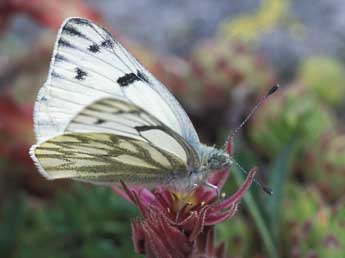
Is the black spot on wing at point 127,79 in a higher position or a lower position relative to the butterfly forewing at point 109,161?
higher

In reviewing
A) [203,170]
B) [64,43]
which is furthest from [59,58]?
[203,170]

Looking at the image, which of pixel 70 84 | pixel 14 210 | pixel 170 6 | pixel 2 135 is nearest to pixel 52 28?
pixel 2 135

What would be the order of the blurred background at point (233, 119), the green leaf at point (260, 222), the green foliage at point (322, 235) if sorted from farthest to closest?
the blurred background at point (233, 119), the green leaf at point (260, 222), the green foliage at point (322, 235)

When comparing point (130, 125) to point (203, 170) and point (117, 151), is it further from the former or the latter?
point (203, 170)

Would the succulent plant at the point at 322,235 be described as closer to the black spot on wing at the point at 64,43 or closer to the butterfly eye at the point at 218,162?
the butterfly eye at the point at 218,162

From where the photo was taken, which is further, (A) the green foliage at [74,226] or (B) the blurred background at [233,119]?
(A) the green foliage at [74,226]

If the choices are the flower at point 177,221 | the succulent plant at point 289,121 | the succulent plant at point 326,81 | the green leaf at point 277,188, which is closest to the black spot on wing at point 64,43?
the flower at point 177,221
